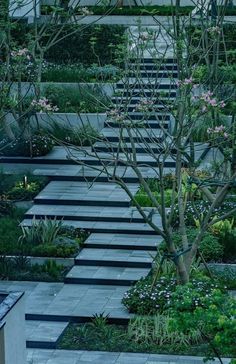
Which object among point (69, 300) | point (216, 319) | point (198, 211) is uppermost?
point (216, 319)

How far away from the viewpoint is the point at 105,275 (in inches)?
902

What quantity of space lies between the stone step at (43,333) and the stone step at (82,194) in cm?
545

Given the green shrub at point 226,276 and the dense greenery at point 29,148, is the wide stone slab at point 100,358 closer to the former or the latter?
the green shrub at point 226,276

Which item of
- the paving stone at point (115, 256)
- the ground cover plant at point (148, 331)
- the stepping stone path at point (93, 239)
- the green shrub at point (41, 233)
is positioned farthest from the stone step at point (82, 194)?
the ground cover plant at point (148, 331)

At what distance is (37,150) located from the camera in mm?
29109

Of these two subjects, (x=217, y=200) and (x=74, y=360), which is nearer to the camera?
(x=74, y=360)

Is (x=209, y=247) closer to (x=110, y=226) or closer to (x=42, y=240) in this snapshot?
(x=110, y=226)

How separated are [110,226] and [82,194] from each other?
1.86 m

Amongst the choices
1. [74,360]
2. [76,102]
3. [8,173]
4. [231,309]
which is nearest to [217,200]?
[74,360]

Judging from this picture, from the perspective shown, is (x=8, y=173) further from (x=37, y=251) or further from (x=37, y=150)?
(x=37, y=251)

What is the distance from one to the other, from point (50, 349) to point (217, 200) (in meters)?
3.70

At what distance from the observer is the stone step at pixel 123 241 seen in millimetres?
24109

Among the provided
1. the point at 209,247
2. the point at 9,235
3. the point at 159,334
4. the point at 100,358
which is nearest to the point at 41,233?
the point at 9,235

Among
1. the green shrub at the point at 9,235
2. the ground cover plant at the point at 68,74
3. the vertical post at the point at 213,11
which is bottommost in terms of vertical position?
the green shrub at the point at 9,235
